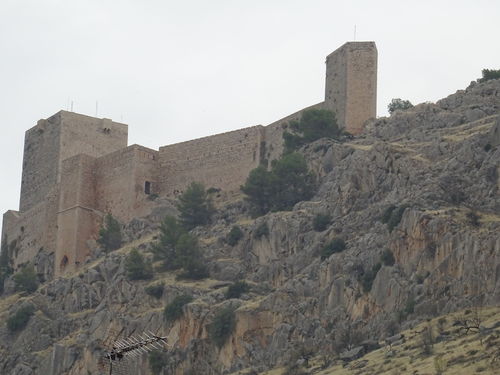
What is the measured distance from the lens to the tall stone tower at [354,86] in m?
73.1

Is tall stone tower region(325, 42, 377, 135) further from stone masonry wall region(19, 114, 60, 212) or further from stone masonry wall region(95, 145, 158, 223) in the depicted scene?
stone masonry wall region(19, 114, 60, 212)

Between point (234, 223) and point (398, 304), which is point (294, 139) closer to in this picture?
point (234, 223)

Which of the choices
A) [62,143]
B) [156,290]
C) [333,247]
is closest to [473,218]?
[333,247]

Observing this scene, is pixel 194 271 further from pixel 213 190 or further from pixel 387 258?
pixel 387 258

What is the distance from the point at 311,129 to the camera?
7306 cm

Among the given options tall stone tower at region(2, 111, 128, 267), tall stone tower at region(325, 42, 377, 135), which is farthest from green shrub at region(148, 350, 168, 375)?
tall stone tower at region(2, 111, 128, 267)

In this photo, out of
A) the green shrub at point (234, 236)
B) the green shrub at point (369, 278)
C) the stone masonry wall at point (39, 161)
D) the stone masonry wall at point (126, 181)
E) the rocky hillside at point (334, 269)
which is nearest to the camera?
the rocky hillside at point (334, 269)

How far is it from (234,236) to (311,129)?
733 centimetres

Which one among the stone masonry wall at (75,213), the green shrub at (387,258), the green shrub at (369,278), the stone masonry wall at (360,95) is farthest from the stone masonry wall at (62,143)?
the green shrub at (387,258)

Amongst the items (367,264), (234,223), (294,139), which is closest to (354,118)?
(294,139)

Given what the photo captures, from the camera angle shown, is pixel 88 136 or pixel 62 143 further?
pixel 88 136

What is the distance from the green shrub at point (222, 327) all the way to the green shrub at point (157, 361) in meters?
2.26

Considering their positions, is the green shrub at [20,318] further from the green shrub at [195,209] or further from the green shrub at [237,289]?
the green shrub at [237,289]

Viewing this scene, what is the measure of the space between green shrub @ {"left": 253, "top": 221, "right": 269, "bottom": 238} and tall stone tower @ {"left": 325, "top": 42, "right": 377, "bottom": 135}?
7.74 m
